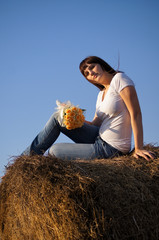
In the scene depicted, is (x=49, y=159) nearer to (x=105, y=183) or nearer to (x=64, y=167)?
(x=64, y=167)

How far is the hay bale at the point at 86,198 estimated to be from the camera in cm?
247

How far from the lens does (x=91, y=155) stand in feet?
11.8

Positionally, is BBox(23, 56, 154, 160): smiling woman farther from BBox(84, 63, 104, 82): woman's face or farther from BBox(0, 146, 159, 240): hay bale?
BBox(0, 146, 159, 240): hay bale

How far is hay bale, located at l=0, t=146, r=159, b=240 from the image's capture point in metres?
2.47

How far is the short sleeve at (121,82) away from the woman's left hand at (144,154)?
0.78 metres

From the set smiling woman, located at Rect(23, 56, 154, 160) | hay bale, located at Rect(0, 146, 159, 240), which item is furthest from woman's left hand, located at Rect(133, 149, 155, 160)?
hay bale, located at Rect(0, 146, 159, 240)

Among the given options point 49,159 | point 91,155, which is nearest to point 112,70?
point 91,155

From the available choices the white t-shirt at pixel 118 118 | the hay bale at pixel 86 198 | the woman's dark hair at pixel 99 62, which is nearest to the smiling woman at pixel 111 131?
the white t-shirt at pixel 118 118

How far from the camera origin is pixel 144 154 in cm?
337

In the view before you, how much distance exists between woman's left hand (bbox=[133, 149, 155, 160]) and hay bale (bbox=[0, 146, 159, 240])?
0.44 feet

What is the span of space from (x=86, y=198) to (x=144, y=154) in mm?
1142

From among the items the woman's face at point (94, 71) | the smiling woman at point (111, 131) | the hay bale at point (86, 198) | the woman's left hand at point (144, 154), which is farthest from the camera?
the woman's face at point (94, 71)

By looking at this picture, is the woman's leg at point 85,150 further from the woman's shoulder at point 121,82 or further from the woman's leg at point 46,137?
the woman's shoulder at point 121,82

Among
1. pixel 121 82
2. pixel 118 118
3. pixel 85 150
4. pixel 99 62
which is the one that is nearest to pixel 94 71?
pixel 99 62
